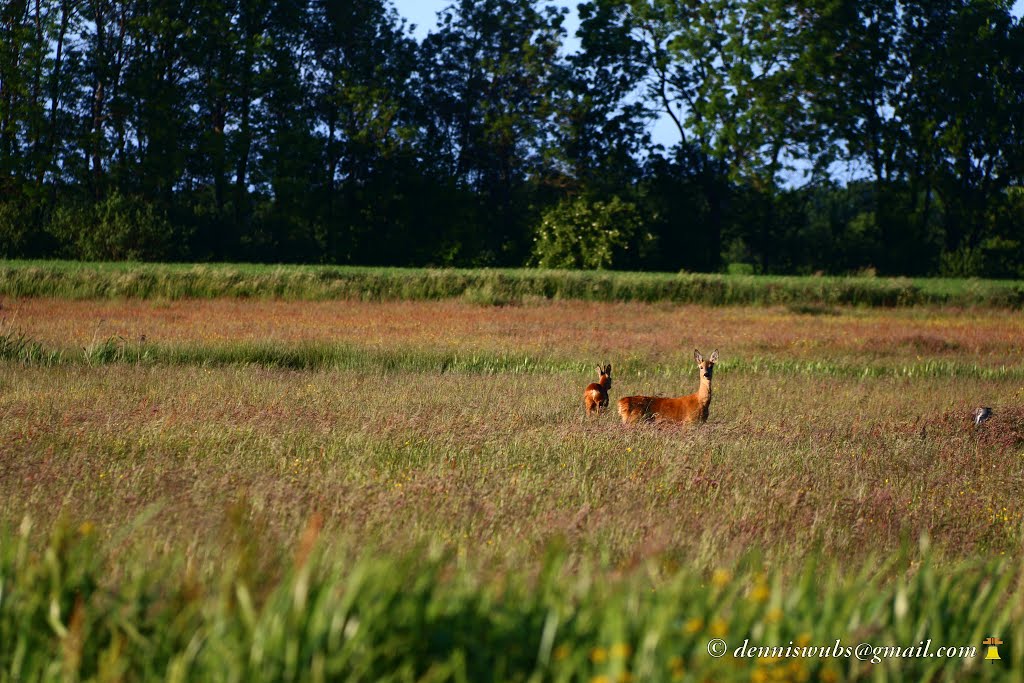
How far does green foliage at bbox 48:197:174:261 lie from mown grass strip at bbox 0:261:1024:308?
23.3 feet

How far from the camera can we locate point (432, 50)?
46.9 meters

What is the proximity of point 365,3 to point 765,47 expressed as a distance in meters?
16.3

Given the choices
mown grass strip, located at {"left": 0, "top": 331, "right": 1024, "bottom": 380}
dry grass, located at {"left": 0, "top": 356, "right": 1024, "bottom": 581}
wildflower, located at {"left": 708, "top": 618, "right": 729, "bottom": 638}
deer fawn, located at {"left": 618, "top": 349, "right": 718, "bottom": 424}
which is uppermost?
wildflower, located at {"left": 708, "top": 618, "right": 729, "bottom": 638}

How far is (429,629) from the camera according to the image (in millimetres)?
2725

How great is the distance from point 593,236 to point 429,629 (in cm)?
3967

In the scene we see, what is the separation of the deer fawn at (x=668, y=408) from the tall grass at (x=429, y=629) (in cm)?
643

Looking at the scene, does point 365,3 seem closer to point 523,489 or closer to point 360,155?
point 360,155

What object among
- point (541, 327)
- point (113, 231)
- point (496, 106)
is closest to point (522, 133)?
point (496, 106)

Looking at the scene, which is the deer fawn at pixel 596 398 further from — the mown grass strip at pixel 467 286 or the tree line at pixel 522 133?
the tree line at pixel 522 133

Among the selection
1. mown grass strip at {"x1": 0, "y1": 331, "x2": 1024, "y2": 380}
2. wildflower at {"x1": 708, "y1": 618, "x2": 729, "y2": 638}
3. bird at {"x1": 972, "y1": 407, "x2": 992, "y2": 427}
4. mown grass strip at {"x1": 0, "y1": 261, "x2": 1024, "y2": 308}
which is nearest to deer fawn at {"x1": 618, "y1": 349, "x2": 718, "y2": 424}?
bird at {"x1": 972, "y1": 407, "x2": 992, "y2": 427}

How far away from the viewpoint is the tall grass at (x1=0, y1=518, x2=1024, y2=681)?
2533mm

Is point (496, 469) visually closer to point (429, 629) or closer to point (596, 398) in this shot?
point (596, 398)

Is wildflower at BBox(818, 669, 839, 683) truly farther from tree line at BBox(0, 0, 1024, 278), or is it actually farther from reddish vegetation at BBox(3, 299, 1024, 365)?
tree line at BBox(0, 0, 1024, 278)

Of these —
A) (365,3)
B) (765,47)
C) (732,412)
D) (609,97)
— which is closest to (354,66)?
(365,3)
